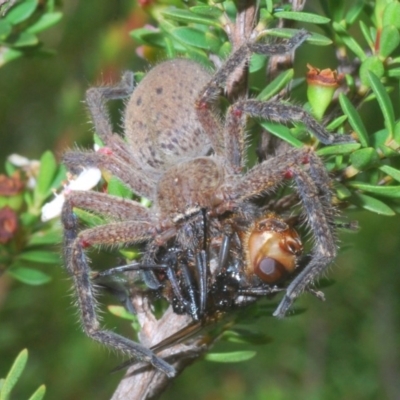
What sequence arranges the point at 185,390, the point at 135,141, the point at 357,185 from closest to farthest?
the point at 357,185 < the point at 135,141 < the point at 185,390

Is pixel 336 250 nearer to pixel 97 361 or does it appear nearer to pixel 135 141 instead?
pixel 135 141

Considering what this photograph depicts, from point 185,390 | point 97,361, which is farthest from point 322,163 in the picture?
point 185,390

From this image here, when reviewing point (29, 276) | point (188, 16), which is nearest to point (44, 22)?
point (188, 16)

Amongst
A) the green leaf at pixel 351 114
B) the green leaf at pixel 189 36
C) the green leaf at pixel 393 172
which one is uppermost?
the green leaf at pixel 189 36

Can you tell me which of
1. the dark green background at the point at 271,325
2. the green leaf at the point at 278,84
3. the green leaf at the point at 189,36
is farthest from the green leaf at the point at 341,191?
the dark green background at the point at 271,325

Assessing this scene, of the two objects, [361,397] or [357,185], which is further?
[361,397]

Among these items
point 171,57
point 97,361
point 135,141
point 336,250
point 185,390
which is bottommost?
point 185,390

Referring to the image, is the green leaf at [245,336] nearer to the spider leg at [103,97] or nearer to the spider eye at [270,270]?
the spider eye at [270,270]

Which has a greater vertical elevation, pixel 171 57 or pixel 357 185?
pixel 171 57
